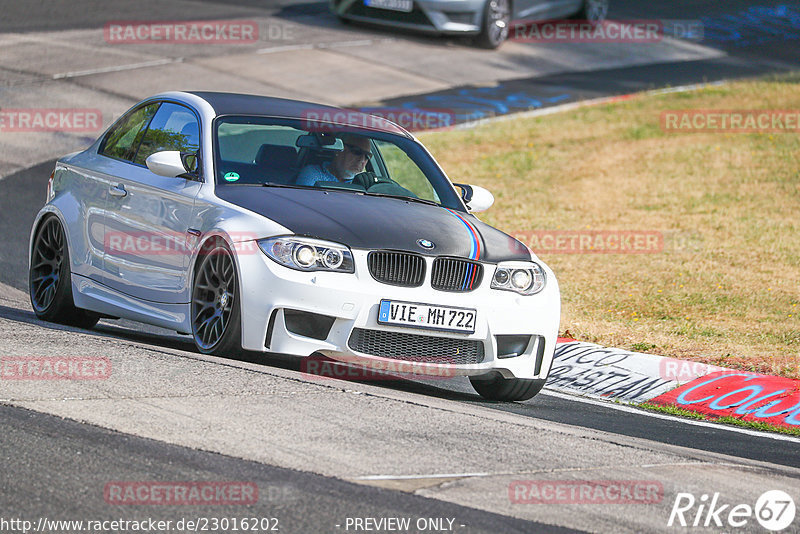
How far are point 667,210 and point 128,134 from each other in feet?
31.9

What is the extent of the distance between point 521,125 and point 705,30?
37.8 ft

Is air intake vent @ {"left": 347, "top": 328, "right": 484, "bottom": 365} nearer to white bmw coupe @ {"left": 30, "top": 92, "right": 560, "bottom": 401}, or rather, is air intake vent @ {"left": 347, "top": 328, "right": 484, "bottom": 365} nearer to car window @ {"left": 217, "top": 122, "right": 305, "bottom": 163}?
white bmw coupe @ {"left": 30, "top": 92, "right": 560, "bottom": 401}

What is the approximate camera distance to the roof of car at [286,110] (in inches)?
342

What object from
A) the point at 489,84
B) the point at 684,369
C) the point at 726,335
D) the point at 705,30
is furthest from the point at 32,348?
the point at 705,30

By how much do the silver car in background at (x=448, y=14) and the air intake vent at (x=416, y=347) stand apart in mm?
16953

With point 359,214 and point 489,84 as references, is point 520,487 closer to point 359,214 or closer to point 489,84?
point 359,214

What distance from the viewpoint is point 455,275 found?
24.9ft
